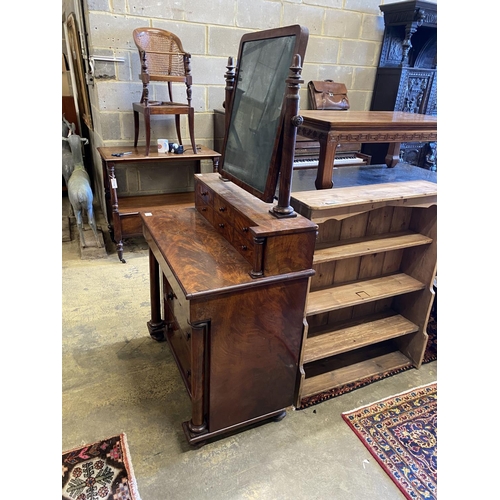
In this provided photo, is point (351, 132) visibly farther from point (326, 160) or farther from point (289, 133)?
point (289, 133)

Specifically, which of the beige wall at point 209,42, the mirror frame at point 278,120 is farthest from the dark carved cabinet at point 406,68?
the mirror frame at point 278,120

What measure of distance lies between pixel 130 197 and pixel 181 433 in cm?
235

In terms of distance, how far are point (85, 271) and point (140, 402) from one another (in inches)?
59.7

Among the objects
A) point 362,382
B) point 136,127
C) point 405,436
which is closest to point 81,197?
point 136,127

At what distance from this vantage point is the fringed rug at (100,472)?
1.42 meters

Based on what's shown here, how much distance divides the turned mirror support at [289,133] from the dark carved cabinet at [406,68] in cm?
270

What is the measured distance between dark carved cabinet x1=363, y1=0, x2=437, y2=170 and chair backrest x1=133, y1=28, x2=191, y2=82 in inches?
77.0

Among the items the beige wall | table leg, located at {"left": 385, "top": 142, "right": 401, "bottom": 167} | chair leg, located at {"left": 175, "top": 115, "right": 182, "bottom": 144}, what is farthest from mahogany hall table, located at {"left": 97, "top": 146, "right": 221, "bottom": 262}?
table leg, located at {"left": 385, "top": 142, "right": 401, "bottom": 167}

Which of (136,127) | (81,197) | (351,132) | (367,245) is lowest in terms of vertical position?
(81,197)

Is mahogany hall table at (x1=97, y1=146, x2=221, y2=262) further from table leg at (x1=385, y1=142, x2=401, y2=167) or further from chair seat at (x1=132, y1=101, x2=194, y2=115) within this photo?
table leg at (x1=385, y1=142, x2=401, y2=167)

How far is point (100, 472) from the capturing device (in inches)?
58.7

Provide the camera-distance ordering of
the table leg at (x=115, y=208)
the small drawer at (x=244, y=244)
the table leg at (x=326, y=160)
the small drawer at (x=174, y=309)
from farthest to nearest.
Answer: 1. the table leg at (x=115, y=208)
2. the table leg at (x=326, y=160)
3. the small drawer at (x=174, y=309)
4. the small drawer at (x=244, y=244)

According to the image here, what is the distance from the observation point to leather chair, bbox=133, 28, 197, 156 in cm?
285

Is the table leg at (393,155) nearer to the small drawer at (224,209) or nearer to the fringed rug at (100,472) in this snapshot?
the small drawer at (224,209)
